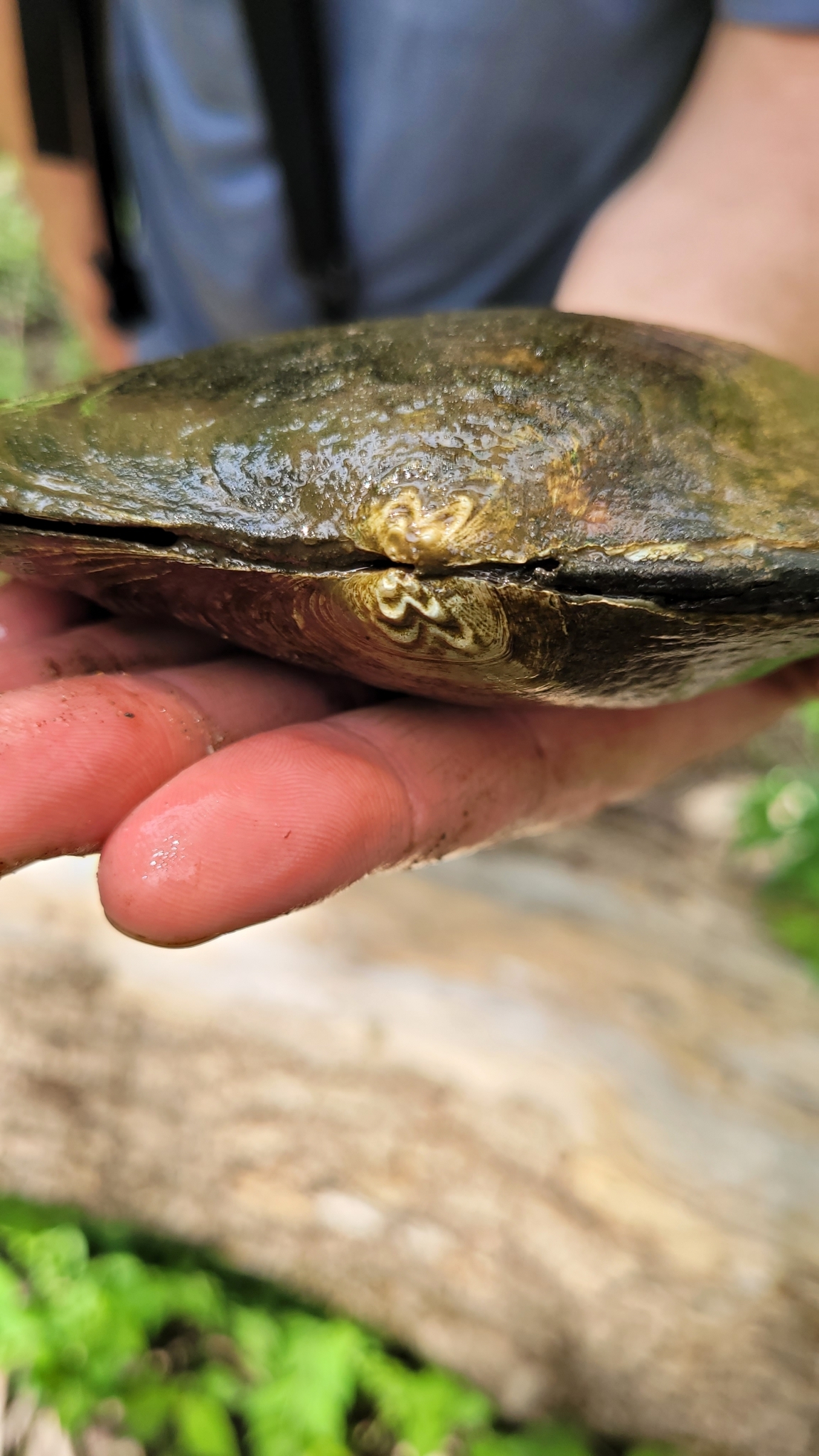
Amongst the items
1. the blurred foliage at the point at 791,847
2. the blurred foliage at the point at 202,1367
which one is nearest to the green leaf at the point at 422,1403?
the blurred foliage at the point at 202,1367

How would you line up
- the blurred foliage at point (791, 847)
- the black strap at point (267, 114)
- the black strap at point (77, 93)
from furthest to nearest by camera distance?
1. the blurred foliage at point (791, 847)
2. the black strap at point (77, 93)
3. the black strap at point (267, 114)

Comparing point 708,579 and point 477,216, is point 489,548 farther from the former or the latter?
point 477,216

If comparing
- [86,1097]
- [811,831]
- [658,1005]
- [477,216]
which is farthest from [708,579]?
[811,831]

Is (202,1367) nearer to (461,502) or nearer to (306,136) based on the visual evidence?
(461,502)

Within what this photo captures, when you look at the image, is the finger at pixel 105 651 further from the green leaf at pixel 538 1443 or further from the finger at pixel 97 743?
the green leaf at pixel 538 1443

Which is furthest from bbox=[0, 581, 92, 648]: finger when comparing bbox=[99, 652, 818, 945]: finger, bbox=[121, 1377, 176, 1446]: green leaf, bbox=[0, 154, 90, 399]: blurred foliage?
bbox=[0, 154, 90, 399]: blurred foliage

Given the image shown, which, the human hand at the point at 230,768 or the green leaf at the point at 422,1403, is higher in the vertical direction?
the human hand at the point at 230,768

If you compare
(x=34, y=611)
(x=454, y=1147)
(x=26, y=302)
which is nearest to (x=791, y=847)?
(x=454, y=1147)

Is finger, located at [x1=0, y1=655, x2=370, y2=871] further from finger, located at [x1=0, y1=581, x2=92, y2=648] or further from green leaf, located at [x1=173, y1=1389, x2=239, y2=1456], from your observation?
green leaf, located at [x1=173, y1=1389, x2=239, y2=1456]

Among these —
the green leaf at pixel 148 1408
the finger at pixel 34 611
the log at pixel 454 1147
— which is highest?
the finger at pixel 34 611
